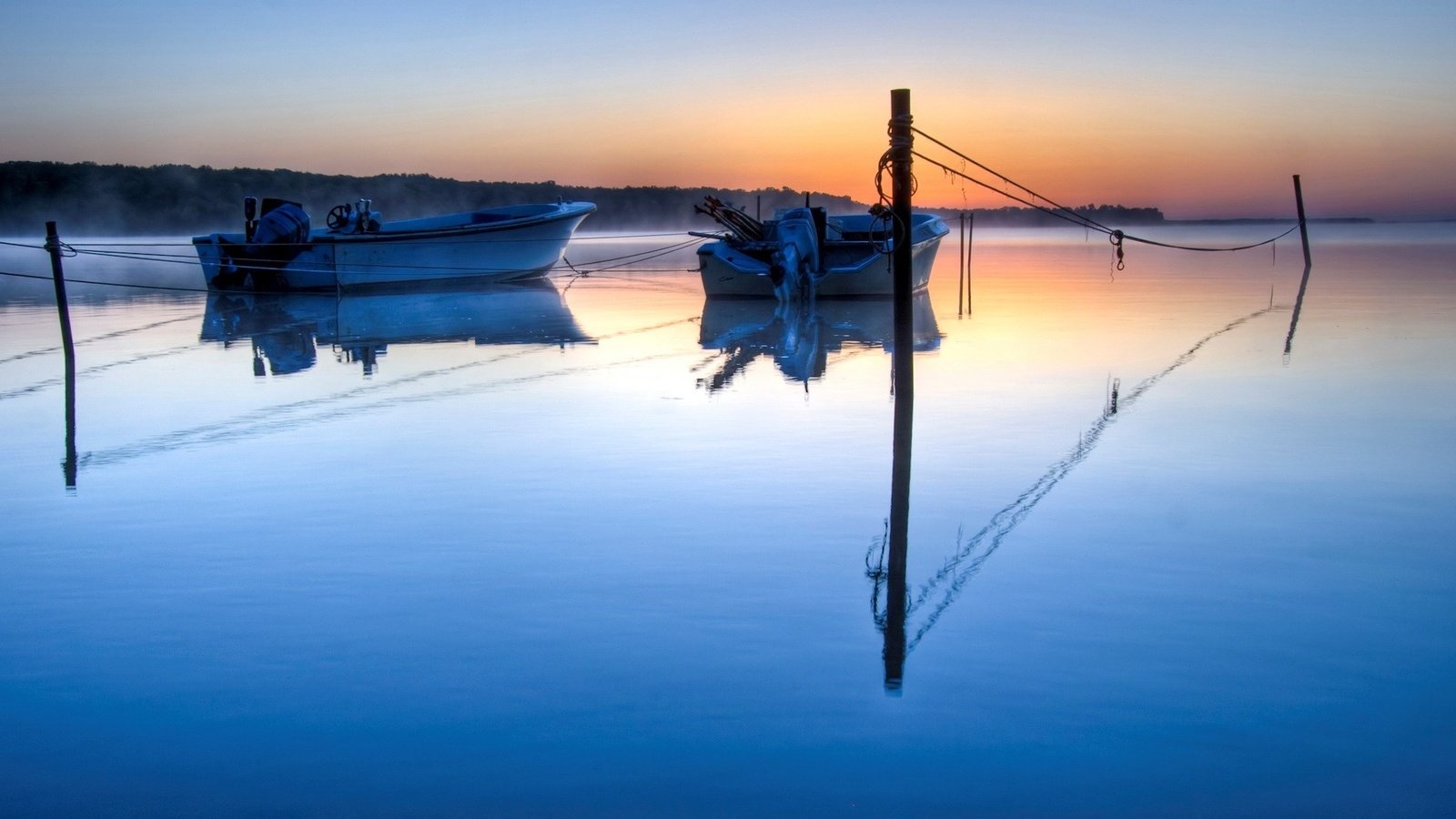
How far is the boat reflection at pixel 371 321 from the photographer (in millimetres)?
17516

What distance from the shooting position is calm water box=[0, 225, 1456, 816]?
157 inches

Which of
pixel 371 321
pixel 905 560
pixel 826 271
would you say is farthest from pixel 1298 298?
pixel 905 560

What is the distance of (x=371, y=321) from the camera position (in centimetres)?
2183

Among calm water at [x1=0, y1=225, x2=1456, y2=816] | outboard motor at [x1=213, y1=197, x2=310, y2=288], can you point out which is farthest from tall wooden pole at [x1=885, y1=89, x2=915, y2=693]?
outboard motor at [x1=213, y1=197, x2=310, y2=288]

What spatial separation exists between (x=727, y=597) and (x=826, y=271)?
1911cm

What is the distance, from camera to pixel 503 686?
4699mm

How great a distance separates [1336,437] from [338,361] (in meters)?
11.6

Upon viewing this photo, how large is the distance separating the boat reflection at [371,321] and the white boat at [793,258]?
11.3 feet

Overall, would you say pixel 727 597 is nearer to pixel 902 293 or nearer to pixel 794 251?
pixel 902 293

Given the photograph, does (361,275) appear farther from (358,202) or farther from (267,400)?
(267,400)

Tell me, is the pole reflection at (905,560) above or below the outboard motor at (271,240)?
below

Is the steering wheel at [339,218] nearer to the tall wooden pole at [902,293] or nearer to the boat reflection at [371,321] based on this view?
the boat reflection at [371,321]

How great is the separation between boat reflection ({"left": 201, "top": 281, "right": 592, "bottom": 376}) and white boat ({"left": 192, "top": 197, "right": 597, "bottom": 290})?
0.65 m

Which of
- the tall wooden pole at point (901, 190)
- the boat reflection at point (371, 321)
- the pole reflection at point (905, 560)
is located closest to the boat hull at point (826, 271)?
the boat reflection at point (371, 321)
